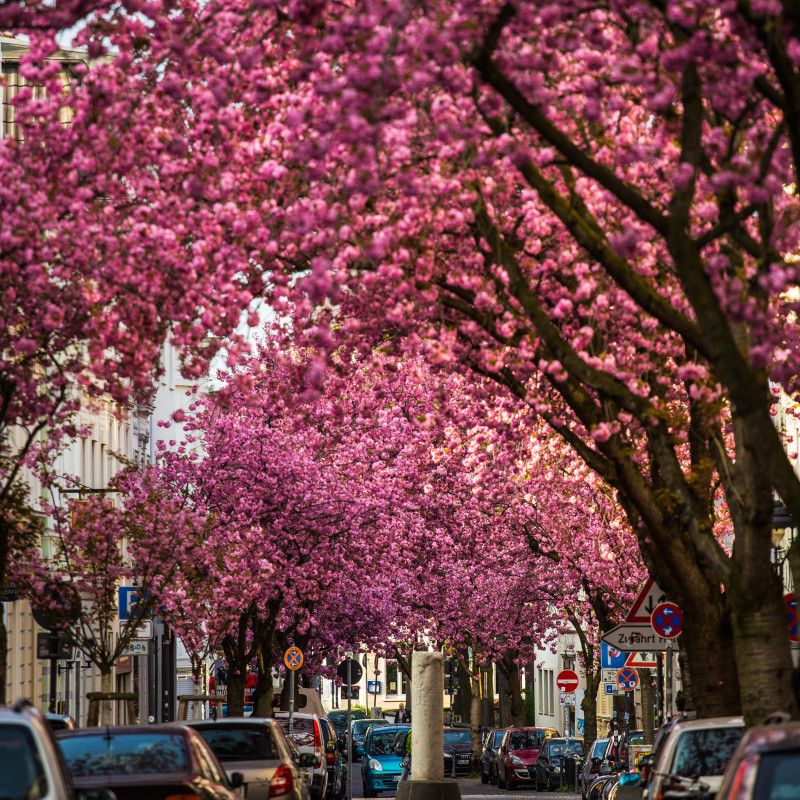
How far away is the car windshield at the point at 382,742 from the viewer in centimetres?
4684

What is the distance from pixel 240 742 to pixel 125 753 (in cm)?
579

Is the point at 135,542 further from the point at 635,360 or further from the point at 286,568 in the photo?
the point at 635,360

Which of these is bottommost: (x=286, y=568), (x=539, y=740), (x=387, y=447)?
(x=539, y=740)

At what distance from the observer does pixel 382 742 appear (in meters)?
47.3

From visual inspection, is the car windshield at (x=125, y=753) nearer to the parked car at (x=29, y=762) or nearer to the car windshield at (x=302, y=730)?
the parked car at (x=29, y=762)

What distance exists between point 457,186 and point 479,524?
27505 millimetres

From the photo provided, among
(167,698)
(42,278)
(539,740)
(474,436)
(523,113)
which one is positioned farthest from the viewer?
(167,698)

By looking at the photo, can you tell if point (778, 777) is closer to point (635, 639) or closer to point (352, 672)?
point (635, 639)

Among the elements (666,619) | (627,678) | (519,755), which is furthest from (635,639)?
(519,755)

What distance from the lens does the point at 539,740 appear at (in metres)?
52.0

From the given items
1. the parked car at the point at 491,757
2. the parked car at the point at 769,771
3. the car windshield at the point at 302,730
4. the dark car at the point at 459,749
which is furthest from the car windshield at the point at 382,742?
the parked car at the point at 769,771

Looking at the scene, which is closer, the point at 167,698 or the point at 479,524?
→ the point at 479,524

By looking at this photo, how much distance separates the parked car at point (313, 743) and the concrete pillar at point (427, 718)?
3.09m

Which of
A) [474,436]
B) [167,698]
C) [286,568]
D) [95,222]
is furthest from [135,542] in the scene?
[167,698]
